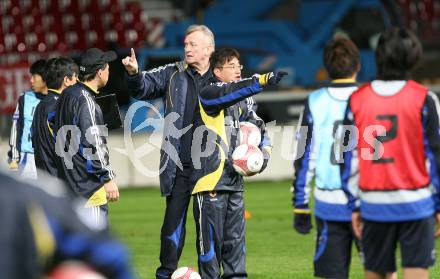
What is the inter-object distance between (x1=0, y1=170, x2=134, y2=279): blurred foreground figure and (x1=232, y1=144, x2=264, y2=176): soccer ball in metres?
6.03

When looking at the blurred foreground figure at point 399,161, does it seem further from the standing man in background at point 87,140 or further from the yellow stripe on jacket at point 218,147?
the standing man in background at point 87,140

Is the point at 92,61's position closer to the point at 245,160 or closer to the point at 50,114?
the point at 50,114

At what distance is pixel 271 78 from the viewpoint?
26.7ft

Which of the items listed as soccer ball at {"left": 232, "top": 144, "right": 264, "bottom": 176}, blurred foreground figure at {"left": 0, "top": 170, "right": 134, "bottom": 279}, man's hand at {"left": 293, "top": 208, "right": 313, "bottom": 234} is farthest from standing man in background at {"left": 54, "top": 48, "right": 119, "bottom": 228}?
blurred foreground figure at {"left": 0, "top": 170, "right": 134, "bottom": 279}

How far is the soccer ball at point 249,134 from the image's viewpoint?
9.02 metres

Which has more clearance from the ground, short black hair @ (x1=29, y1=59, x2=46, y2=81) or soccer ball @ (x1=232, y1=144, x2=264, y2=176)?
short black hair @ (x1=29, y1=59, x2=46, y2=81)

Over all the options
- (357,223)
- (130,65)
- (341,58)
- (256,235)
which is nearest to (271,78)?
(130,65)

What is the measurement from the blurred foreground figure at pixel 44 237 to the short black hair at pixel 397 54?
3.41 meters

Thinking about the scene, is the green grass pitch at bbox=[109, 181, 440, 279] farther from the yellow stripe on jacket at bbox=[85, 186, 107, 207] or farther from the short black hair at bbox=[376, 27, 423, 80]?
the short black hair at bbox=[376, 27, 423, 80]

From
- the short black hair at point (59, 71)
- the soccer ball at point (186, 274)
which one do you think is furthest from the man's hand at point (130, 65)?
the soccer ball at point (186, 274)

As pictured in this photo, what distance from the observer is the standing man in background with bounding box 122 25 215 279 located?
9039 mm

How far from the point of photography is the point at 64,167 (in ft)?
29.6

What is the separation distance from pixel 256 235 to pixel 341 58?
7.48 m

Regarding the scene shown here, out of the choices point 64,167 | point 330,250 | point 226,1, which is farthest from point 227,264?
point 226,1
